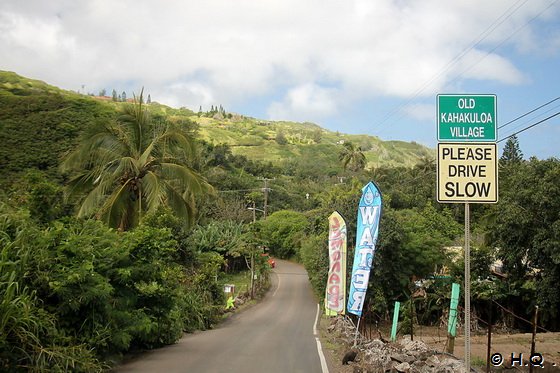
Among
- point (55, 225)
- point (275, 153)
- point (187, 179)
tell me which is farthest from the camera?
point (275, 153)

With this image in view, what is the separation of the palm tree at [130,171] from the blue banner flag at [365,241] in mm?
5464

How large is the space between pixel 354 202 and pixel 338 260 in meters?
12.2

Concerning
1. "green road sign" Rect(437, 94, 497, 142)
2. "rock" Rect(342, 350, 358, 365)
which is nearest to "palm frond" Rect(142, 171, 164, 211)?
"rock" Rect(342, 350, 358, 365)

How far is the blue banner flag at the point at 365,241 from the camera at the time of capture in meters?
12.7

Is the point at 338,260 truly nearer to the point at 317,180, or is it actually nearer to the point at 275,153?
the point at 317,180

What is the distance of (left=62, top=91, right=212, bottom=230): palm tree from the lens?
49.4 feet

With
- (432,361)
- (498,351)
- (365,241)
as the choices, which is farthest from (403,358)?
(498,351)

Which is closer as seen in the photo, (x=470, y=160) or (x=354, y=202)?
(x=470, y=160)

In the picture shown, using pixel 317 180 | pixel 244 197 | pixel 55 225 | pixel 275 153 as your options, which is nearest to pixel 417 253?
pixel 55 225

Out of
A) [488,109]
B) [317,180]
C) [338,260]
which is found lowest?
[338,260]

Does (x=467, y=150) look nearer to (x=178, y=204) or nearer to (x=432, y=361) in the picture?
(x=432, y=361)

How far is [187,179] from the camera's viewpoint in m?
15.7

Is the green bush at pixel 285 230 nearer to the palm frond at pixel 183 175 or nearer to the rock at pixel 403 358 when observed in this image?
the palm frond at pixel 183 175

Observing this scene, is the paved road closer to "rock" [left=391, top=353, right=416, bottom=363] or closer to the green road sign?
"rock" [left=391, top=353, right=416, bottom=363]
